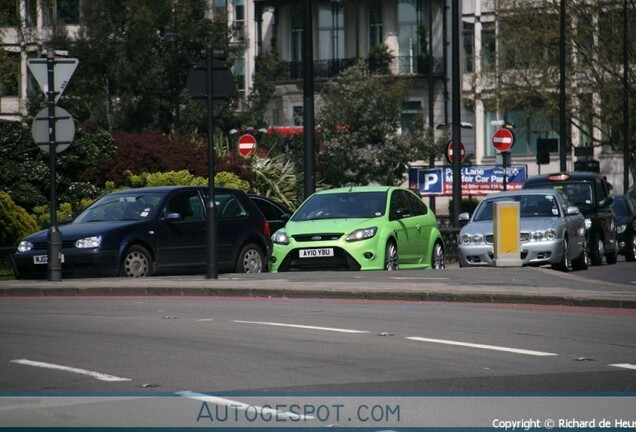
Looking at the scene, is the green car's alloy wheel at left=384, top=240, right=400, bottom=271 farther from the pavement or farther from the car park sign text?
the car park sign text

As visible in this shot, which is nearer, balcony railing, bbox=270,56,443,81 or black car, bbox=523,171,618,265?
black car, bbox=523,171,618,265

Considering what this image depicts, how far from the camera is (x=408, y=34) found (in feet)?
234

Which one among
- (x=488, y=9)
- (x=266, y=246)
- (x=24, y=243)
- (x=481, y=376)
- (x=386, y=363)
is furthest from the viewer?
(x=488, y=9)

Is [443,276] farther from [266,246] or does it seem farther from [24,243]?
[24,243]

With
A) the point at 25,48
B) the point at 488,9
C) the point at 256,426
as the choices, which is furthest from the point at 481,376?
the point at 488,9

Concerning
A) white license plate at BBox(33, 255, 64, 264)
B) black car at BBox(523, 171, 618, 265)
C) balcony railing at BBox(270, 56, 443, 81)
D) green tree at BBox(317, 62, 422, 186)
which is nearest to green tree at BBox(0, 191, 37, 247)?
white license plate at BBox(33, 255, 64, 264)

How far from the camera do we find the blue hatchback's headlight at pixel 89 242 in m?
22.6

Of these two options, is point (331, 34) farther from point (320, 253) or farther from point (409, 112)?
point (320, 253)

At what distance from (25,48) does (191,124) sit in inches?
363

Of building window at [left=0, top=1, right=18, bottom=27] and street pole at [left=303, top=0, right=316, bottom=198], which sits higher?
building window at [left=0, top=1, right=18, bottom=27]

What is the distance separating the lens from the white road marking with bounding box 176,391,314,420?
29.3 feet

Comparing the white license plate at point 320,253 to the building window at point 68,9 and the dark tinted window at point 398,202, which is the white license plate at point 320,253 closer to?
the dark tinted window at point 398,202

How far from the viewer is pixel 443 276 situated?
2170cm

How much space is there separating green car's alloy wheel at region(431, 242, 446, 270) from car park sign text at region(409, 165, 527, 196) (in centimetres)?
1325
